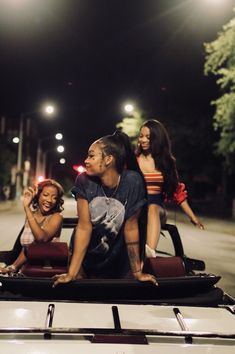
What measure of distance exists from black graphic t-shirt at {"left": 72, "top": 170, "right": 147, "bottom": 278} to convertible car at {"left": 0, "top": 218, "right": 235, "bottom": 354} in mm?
203

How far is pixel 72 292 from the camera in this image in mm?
2953

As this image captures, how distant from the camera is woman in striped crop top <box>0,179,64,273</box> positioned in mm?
3750

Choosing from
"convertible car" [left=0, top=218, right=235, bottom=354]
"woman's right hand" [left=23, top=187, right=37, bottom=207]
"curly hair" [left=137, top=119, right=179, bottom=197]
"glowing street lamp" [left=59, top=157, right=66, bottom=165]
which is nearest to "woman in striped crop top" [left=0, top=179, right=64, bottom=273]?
"woman's right hand" [left=23, top=187, right=37, bottom=207]

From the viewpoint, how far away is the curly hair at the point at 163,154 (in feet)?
15.1

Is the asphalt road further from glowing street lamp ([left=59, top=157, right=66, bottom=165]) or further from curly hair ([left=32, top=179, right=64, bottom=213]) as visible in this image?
glowing street lamp ([left=59, top=157, right=66, bottom=165])

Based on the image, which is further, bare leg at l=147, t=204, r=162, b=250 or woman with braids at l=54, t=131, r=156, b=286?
bare leg at l=147, t=204, r=162, b=250

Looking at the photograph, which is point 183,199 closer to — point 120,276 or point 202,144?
point 120,276

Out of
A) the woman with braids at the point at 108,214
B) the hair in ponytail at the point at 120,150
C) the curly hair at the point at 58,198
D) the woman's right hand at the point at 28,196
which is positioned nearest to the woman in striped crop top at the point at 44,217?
the curly hair at the point at 58,198

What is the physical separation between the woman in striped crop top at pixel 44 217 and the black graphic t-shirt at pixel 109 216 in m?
0.51

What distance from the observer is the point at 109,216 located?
3217mm

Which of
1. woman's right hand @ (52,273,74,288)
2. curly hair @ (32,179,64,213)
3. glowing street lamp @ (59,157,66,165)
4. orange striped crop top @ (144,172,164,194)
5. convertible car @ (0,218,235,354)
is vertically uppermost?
glowing street lamp @ (59,157,66,165)

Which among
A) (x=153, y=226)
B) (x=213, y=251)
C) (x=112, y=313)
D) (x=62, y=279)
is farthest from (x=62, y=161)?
(x=112, y=313)

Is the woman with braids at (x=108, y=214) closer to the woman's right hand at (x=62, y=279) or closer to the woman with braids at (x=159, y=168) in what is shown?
the woman's right hand at (x=62, y=279)

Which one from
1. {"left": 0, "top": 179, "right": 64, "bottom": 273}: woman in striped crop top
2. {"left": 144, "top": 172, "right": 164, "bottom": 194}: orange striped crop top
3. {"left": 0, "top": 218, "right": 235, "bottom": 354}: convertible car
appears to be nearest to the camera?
{"left": 0, "top": 218, "right": 235, "bottom": 354}: convertible car
